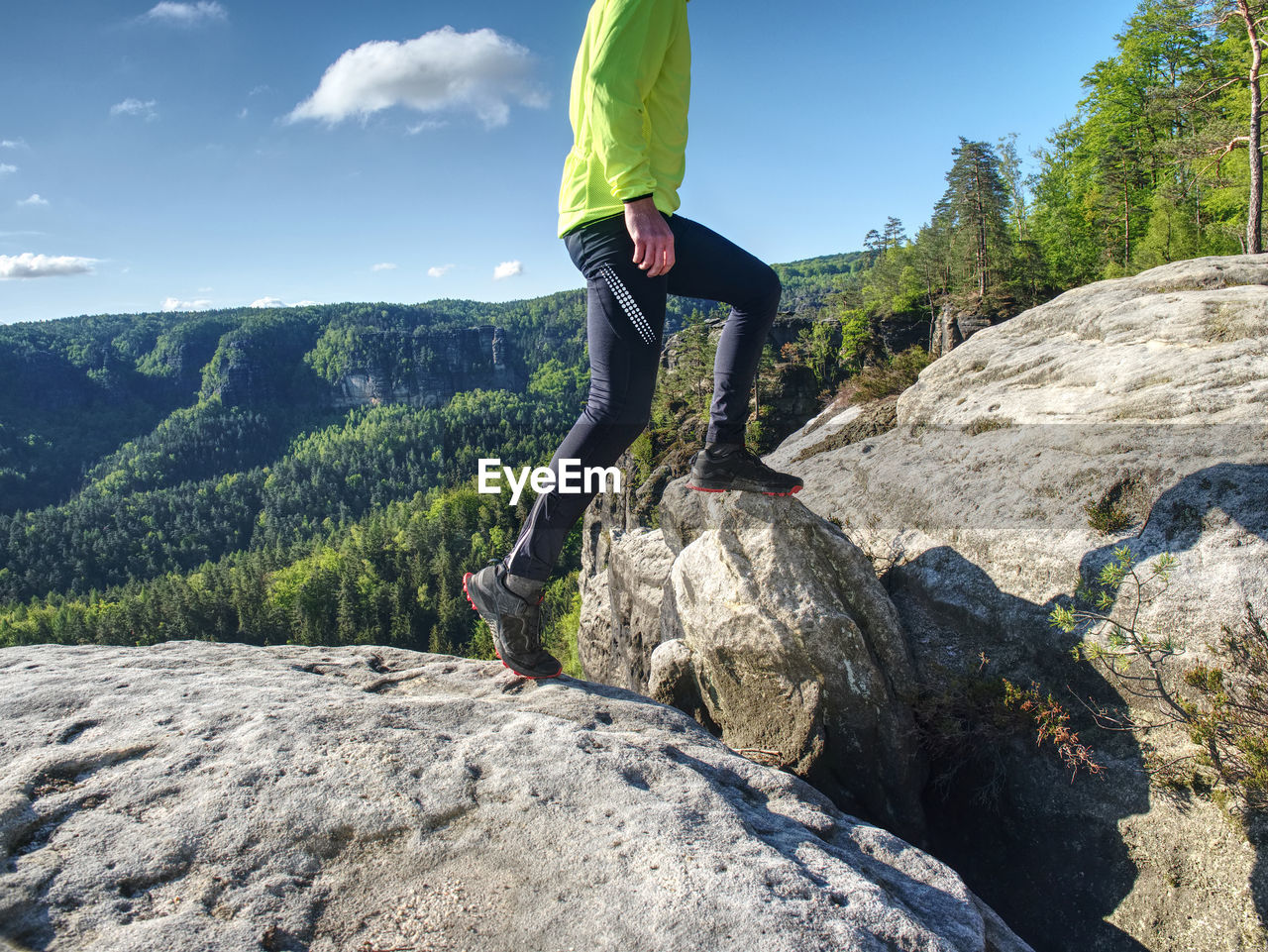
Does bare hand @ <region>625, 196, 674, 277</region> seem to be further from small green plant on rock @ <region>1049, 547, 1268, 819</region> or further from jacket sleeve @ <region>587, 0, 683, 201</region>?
small green plant on rock @ <region>1049, 547, 1268, 819</region>

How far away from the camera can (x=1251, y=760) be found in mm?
2928

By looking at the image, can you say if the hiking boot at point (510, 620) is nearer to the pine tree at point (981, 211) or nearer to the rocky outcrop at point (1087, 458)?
the rocky outcrop at point (1087, 458)

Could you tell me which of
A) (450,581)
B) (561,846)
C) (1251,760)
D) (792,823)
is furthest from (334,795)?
(450,581)

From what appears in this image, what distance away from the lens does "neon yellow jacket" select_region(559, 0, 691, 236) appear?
3004 millimetres

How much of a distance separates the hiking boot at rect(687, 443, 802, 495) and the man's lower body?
177 mm

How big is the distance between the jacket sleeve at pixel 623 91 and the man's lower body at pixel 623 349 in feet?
0.75

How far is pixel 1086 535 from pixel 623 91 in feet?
12.1

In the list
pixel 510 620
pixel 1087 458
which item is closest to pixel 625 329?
pixel 510 620

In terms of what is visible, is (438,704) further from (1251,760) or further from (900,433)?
(900,433)

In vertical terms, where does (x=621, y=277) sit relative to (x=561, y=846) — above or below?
above

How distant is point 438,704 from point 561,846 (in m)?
1.35

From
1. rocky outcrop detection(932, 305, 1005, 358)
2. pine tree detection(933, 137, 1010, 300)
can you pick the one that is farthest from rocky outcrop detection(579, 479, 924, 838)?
pine tree detection(933, 137, 1010, 300)

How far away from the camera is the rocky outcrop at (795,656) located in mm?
3898

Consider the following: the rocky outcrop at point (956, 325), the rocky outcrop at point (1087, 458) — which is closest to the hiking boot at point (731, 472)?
the rocky outcrop at point (1087, 458)
